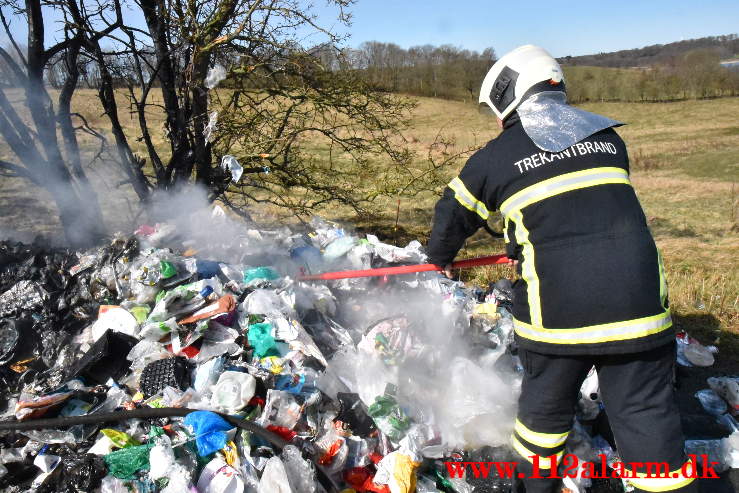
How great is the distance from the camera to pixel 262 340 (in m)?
3.09

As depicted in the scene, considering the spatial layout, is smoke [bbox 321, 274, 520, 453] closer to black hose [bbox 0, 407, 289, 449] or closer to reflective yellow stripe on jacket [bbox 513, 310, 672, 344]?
black hose [bbox 0, 407, 289, 449]

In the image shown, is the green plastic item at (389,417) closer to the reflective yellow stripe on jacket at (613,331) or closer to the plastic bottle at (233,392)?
→ the plastic bottle at (233,392)

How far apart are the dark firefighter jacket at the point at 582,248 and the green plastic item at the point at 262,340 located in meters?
1.66

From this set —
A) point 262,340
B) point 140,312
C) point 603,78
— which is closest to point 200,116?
point 140,312

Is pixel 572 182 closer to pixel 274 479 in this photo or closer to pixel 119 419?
pixel 274 479

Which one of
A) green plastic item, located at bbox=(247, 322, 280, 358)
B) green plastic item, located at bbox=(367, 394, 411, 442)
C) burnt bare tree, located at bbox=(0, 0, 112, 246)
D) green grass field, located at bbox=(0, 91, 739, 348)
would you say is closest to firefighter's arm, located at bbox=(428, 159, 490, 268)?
green plastic item, located at bbox=(367, 394, 411, 442)

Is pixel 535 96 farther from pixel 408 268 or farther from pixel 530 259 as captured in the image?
Result: pixel 408 268

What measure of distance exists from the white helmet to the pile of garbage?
1614mm

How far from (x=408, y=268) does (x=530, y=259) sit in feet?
3.89

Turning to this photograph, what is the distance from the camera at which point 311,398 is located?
262 centimetres

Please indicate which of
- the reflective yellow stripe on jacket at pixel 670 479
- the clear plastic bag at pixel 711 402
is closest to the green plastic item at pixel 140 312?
the reflective yellow stripe on jacket at pixel 670 479

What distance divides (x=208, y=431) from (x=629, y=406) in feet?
5.97

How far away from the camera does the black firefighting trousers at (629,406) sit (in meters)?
1.87

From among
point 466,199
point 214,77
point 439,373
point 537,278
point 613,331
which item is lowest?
point 439,373
